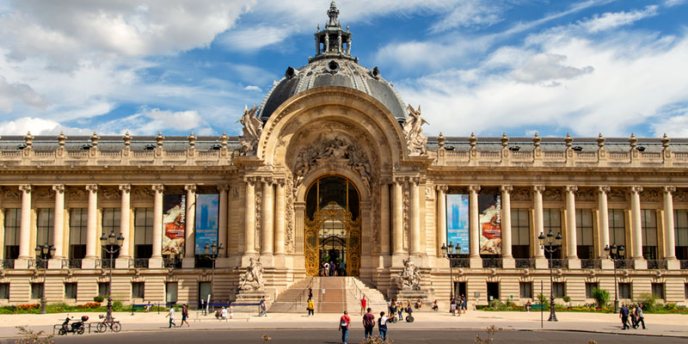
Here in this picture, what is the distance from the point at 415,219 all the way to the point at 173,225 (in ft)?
61.7

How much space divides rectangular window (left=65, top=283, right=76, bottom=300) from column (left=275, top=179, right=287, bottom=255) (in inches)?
639

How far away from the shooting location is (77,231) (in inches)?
2537

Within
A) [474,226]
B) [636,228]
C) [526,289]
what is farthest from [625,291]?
[474,226]

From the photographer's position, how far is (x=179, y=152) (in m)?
64.5

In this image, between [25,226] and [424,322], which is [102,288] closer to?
[25,226]

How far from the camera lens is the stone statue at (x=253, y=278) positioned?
183 ft

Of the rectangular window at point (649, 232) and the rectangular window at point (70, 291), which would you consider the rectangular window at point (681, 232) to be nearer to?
the rectangular window at point (649, 232)

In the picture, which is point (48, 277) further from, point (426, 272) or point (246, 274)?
point (426, 272)

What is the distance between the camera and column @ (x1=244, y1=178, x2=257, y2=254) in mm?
58628

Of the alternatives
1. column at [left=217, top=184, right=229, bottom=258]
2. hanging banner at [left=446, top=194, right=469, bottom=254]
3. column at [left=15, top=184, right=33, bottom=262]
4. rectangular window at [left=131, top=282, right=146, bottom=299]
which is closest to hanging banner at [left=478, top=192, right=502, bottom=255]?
hanging banner at [left=446, top=194, right=469, bottom=254]

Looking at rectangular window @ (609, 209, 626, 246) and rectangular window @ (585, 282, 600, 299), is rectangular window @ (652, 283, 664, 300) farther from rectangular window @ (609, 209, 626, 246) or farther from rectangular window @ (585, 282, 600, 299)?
rectangular window @ (585, 282, 600, 299)

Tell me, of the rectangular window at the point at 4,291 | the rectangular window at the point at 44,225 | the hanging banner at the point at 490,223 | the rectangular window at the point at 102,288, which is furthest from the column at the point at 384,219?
the rectangular window at the point at 4,291

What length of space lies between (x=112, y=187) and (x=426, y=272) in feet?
82.2

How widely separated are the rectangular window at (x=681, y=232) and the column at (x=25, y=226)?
164 feet
